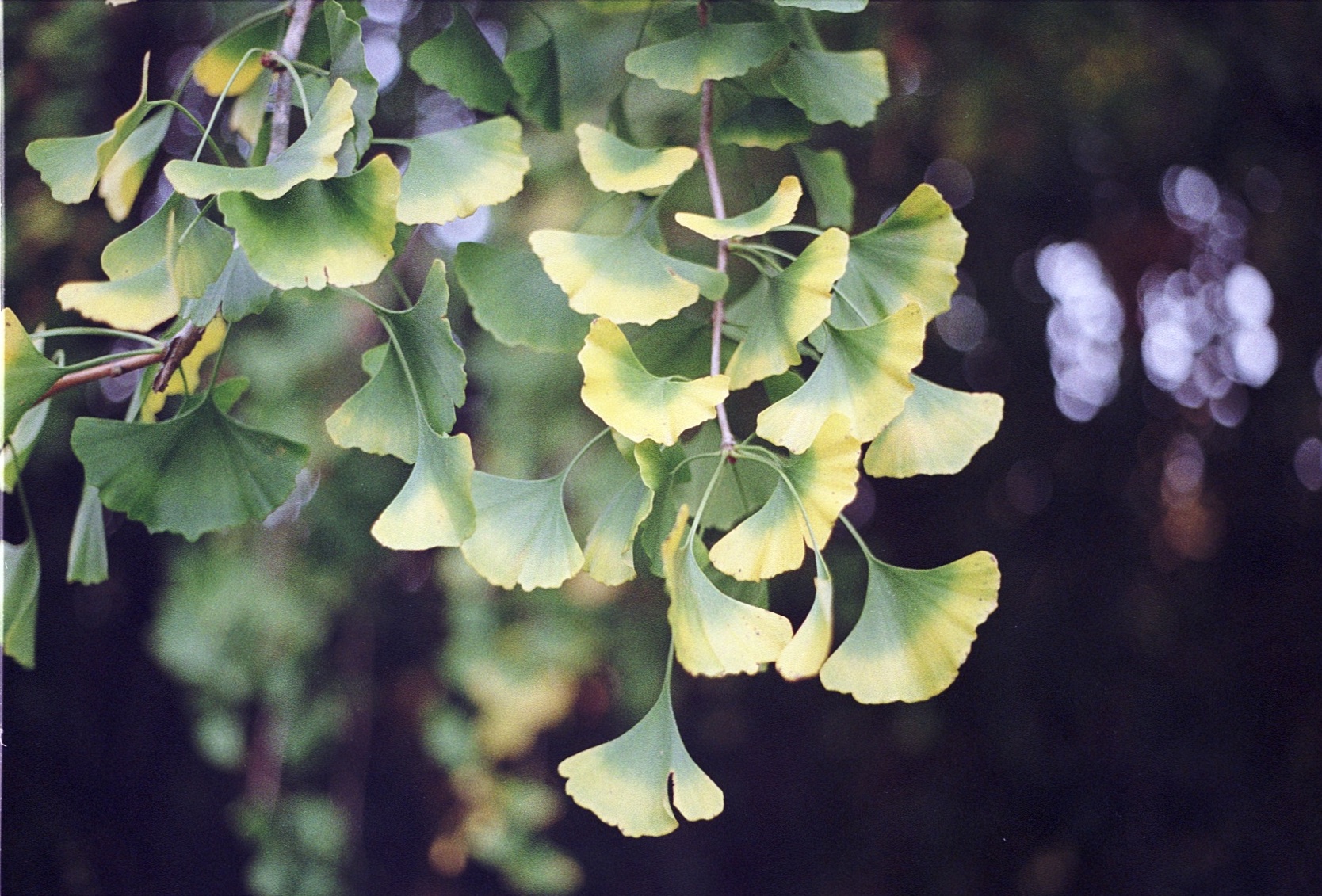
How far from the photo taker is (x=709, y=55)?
12.4 inches

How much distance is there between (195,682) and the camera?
2.70ft

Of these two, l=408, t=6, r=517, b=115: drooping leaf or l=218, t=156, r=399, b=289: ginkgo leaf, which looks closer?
l=218, t=156, r=399, b=289: ginkgo leaf

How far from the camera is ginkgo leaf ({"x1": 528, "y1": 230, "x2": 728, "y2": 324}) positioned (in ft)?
0.89

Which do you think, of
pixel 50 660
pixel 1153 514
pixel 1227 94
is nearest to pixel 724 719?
pixel 1153 514

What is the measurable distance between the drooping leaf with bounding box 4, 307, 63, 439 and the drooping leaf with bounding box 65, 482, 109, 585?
80mm

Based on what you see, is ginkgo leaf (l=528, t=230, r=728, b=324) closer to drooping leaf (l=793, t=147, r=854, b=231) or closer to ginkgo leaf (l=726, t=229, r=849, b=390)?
ginkgo leaf (l=726, t=229, r=849, b=390)

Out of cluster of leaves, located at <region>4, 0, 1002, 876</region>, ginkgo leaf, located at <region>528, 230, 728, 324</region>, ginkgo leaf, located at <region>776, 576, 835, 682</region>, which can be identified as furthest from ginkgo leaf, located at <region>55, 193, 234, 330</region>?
ginkgo leaf, located at <region>776, 576, 835, 682</region>

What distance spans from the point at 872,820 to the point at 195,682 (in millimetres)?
676

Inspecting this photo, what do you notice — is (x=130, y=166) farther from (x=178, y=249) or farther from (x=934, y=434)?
(x=934, y=434)

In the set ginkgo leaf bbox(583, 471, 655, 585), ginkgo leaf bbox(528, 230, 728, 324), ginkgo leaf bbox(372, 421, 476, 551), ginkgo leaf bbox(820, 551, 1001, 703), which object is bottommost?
ginkgo leaf bbox(820, 551, 1001, 703)

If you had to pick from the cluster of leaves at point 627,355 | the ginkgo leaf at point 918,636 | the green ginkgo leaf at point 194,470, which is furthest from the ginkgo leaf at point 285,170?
the ginkgo leaf at point 918,636

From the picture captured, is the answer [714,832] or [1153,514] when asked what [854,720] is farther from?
[1153,514]

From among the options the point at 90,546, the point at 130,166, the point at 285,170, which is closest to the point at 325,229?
the point at 285,170

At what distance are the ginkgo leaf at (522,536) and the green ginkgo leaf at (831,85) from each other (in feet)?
0.54
